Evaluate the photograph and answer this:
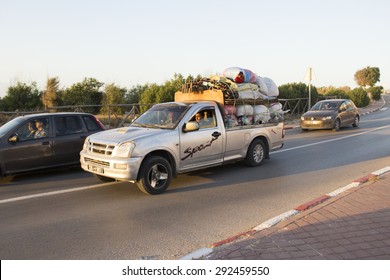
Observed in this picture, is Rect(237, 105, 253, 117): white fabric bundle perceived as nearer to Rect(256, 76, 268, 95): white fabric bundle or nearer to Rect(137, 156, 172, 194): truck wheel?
Rect(256, 76, 268, 95): white fabric bundle

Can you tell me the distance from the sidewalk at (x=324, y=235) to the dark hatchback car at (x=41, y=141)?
18.0 ft

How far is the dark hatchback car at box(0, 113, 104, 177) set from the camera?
790 centimetres

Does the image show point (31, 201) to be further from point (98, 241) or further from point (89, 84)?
point (89, 84)

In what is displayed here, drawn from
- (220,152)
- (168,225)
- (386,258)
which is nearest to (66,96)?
(220,152)

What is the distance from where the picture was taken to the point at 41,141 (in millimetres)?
8305

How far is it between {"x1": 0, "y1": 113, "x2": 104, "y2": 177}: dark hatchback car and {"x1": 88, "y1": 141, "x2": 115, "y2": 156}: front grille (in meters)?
1.78

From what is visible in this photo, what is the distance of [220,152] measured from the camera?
26.8 feet

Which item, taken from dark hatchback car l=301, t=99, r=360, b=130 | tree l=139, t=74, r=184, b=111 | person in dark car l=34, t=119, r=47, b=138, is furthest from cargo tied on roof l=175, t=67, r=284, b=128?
tree l=139, t=74, r=184, b=111

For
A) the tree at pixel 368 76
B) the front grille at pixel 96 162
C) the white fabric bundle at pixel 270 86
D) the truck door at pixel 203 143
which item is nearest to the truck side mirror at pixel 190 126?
the truck door at pixel 203 143

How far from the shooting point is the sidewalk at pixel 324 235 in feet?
13.1

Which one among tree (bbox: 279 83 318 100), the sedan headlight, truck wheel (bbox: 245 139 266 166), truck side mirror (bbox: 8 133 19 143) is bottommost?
truck wheel (bbox: 245 139 266 166)

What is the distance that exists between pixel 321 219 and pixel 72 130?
6.31 meters

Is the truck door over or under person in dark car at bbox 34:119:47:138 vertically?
under

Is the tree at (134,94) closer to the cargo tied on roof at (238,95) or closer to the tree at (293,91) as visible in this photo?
the tree at (293,91)
